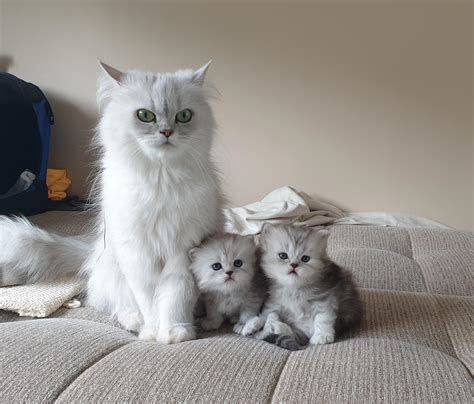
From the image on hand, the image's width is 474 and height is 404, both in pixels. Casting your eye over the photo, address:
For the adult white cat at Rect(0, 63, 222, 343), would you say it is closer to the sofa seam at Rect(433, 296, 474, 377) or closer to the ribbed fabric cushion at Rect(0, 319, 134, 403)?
the ribbed fabric cushion at Rect(0, 319, 134, 403)

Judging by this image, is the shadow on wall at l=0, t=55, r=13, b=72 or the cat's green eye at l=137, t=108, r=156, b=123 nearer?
the cat's green eye at l=137, t=108, r=156, b=123

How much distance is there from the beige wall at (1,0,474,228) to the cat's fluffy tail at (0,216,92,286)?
1342 mm

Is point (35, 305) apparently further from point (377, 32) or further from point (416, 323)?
point (377, 32)

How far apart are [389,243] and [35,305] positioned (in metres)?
1.53

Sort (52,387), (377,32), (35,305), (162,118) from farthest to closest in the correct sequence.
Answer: (377,32), (35,305), (162,118), (52,387)

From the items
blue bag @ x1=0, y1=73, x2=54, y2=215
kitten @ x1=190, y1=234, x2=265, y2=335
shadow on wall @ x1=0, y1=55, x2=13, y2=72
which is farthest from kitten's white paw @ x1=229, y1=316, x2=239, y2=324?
shadow on wall @ x1=0, y1=55, x2=13, y2=72

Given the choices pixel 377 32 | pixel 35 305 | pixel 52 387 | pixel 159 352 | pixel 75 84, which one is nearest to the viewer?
pixel 52 387

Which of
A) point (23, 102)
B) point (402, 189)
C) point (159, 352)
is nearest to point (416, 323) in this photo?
point (159, 352)

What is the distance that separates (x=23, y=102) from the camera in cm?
307

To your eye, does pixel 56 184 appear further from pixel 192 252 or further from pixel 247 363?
pixel 247 363

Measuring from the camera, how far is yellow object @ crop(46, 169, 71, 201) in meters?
3.28

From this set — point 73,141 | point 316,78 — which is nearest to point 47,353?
point 316,78

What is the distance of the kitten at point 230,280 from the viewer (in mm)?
1283

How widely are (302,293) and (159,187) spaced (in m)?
0.46
